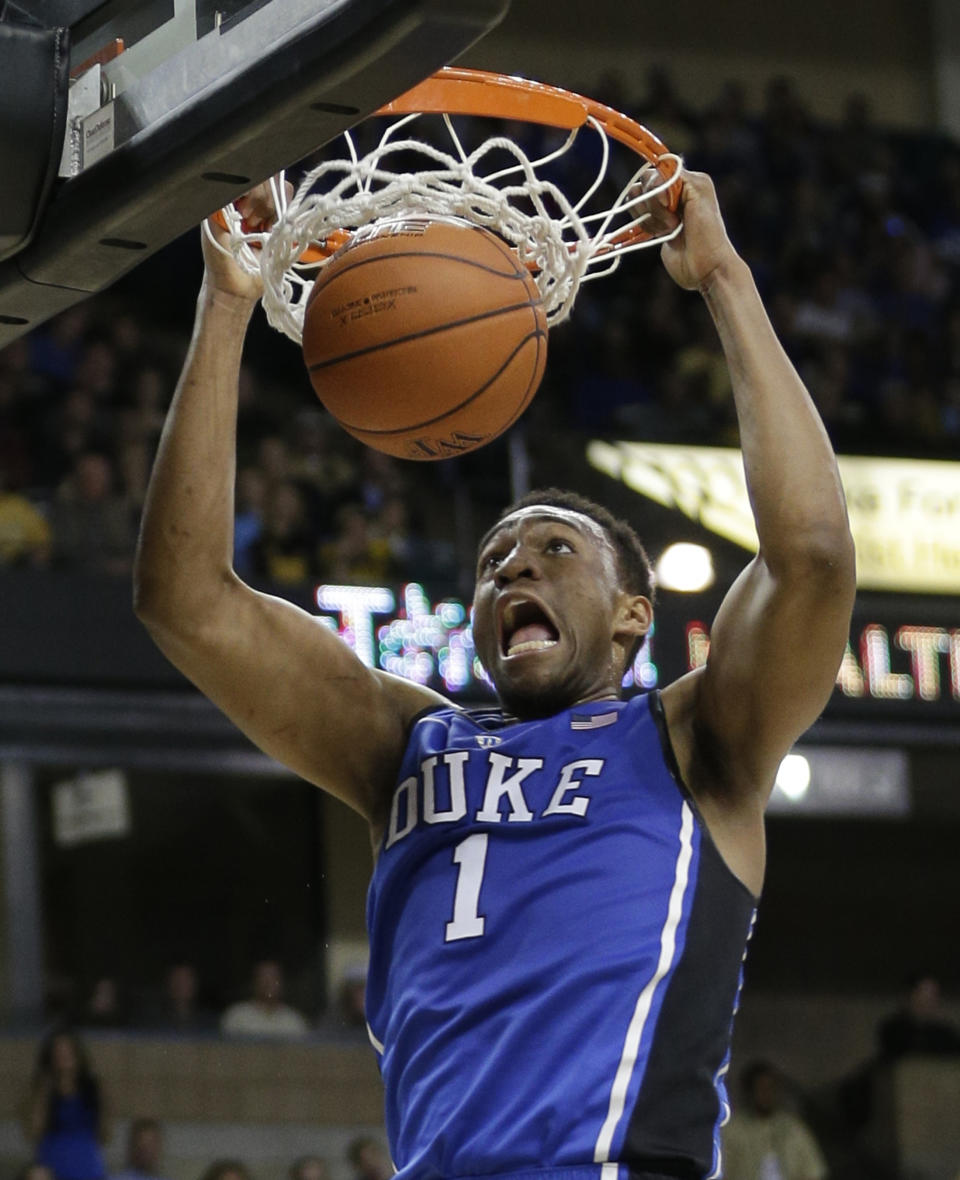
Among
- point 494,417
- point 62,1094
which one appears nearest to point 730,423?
point 62,1094

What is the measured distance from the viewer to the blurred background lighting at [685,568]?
907cm

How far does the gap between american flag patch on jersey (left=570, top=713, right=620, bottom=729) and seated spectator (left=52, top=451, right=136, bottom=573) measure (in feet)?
19.7

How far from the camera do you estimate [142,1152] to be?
29.1 feet

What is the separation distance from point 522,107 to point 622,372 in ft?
28.9

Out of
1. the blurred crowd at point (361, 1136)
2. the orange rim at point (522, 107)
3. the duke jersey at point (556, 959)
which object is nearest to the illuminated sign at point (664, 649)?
the blurred crowd at point (361, 1136)

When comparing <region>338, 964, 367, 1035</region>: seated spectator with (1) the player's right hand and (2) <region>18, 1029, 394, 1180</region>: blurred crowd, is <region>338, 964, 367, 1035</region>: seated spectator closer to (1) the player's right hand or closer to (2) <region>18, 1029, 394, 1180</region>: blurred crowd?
(2) <region>18, 1029, 394, 1180</region>: blurred crowd

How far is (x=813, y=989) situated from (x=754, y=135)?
609 centimetres

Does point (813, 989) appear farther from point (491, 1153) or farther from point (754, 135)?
point (491, 1153)

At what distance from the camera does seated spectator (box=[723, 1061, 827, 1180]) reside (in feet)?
32.9

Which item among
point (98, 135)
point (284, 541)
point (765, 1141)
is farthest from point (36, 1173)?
point (98, 135)

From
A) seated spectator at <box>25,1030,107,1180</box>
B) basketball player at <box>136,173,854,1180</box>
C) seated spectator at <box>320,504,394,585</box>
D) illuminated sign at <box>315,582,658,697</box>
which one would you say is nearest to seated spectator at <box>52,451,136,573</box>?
seated spectator at <box>320,504,394,585</box>

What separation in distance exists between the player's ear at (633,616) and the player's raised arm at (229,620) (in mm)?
372

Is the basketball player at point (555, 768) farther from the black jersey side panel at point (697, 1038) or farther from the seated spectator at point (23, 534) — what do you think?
the seated spectator at point (23, 534)

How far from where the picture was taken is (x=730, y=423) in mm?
10945
